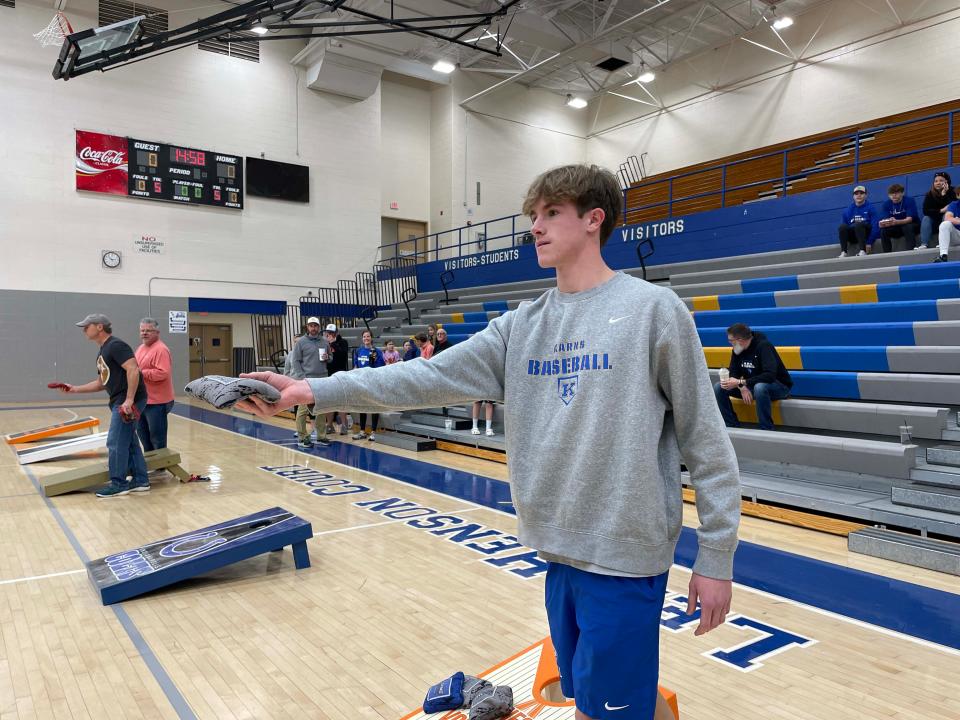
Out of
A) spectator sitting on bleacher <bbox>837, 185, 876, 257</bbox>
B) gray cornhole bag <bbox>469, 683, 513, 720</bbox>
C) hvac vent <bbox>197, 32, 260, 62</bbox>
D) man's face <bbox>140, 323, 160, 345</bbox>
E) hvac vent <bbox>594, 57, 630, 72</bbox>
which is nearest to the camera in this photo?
gray cornhole bag <bbox>469, 683, 513, 720</bbox>

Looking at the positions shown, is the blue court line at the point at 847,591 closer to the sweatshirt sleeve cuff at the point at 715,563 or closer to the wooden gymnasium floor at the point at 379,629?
the wooden gymnasium floor at the point at 379,629

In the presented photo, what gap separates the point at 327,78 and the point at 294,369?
40.2 ft

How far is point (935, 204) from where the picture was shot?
7.86 meters

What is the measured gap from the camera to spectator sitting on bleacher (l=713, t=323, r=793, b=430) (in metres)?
6.21

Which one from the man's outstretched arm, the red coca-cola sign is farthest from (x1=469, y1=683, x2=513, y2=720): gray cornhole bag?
the red coca-cola sign

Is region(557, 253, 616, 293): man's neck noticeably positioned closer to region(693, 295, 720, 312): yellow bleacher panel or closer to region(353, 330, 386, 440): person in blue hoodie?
region(693, 295, 720, 312): yellow bleacher panel

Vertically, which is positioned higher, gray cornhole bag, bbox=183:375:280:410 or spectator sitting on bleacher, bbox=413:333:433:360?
spectator sitting on bleacher, bbox=413:333:433:360

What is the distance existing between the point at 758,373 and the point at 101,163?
1540 centimetres

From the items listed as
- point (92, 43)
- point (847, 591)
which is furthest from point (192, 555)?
point (92, 43)

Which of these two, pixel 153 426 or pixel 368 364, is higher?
pixel 368 364

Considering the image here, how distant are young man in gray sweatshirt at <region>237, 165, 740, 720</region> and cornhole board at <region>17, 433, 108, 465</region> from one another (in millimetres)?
7987

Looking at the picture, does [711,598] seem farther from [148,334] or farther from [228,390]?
[148,334]

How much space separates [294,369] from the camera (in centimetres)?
852

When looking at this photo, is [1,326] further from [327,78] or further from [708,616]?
[708,616]
